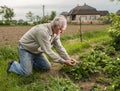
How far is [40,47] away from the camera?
20.4ft

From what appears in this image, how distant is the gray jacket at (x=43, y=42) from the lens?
5.76 meters

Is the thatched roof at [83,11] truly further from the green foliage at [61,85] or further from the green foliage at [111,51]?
the green foliage at [61,85]

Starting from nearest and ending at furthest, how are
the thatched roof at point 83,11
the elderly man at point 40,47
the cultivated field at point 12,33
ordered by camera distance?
the elderly man at point 40,47, the cultivated field at point 12,33, the thatched roof at point 83,11

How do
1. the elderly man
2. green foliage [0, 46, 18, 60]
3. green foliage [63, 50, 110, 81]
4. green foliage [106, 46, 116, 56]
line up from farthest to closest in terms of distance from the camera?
green foliage [106, 46, 116, 56] → green foliage [0, 46, 18, 60] → green foliage [63, 50, 110, 81] → the elderly man

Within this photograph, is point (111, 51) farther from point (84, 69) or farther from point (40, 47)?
point (40, 47)

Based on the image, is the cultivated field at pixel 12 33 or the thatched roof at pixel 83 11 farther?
the thatched roof at pixel 83 11

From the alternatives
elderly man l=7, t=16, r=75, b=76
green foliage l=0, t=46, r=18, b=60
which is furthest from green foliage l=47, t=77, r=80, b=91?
green foliage l=0, t=46, r=18, b=60

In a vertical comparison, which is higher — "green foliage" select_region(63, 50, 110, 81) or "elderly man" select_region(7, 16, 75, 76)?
"elderly man" select_region(7, 16, 75, 76)

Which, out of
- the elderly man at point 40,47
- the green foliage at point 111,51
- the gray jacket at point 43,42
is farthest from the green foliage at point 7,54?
the green foliage at point 111,51

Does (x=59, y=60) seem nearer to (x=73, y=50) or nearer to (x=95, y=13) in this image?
(x=73, y=50)

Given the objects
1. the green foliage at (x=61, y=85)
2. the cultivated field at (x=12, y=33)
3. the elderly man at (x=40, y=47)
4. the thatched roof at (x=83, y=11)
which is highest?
the elderly man at (x=40, y=47)

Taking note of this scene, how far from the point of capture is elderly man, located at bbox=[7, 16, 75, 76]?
5.75 meters

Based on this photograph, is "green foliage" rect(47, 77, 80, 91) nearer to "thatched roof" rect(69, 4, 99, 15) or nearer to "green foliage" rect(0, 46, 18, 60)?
"green foliage" rect(0, 46, 18, 60)

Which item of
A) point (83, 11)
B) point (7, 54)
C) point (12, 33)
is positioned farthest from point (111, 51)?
point (83, 11)
